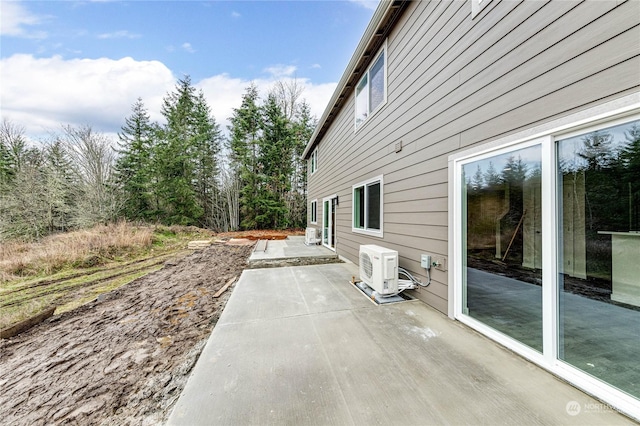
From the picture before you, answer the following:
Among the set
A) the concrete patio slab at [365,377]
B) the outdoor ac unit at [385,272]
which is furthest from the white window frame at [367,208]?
the concrete patio slab at [365,377]

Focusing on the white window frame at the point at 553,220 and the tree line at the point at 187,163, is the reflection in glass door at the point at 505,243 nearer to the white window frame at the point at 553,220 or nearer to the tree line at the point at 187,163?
the white window frame at the point at 553,220

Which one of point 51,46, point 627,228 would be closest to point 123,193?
point 51,46

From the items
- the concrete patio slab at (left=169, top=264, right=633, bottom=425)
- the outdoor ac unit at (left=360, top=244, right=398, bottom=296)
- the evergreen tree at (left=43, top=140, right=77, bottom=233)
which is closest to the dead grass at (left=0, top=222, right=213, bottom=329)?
the evergreen tree at (left=43, top=140, right=77, bottom=233)

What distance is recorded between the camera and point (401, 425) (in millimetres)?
1277

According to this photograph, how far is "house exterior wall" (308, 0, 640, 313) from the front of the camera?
147 cm

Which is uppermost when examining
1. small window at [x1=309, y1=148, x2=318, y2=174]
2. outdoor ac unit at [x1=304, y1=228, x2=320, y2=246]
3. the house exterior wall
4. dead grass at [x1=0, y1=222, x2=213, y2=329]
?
small window at [x1=309, y1=148, x2=318, y2=174]

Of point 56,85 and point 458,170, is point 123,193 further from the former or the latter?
point 458,170

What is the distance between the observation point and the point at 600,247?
5.64 feet

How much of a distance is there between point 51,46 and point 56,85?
96.0 inches

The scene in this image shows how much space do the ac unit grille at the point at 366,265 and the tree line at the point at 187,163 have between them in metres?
12.5

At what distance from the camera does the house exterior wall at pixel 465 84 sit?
147 cm

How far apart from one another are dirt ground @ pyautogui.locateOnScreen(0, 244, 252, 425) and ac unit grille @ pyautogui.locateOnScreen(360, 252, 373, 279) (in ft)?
7.01

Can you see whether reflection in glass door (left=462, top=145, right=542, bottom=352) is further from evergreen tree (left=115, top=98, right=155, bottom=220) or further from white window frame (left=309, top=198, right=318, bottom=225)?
evergreen tree (left=115, top=98, right=155, bottom=220)

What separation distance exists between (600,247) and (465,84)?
1.87 metres
